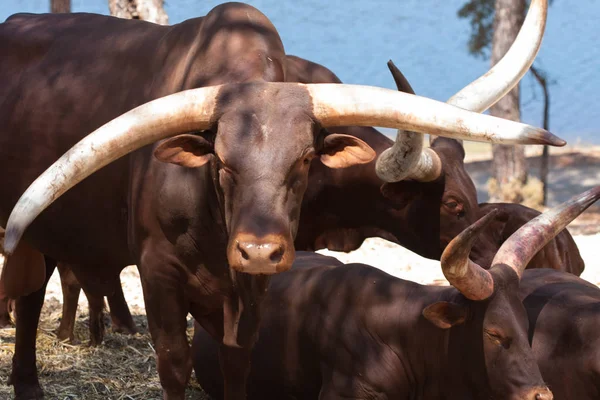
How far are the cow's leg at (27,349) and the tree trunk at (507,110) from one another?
30.4ft

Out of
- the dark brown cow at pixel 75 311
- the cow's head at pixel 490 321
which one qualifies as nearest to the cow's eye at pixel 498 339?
the cow's head at pixel 490 321

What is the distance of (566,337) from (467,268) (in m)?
0.81

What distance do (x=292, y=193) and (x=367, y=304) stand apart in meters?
1.38

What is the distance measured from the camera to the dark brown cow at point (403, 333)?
4.02m

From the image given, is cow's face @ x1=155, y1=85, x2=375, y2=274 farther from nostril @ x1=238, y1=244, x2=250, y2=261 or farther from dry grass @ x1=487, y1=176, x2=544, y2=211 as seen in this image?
dry grass @ x1=487, y1=176, x2=544, y2=211

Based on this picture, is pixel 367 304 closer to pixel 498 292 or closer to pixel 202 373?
pixel 498 292

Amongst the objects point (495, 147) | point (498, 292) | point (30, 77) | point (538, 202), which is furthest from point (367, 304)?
point (495, 147)

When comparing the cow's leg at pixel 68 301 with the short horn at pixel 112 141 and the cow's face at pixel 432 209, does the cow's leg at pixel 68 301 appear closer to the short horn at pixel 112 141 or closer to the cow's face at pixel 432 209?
the cow's face at pixel 432 209

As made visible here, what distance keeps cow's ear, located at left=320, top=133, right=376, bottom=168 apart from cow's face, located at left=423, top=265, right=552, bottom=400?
79 centimetres

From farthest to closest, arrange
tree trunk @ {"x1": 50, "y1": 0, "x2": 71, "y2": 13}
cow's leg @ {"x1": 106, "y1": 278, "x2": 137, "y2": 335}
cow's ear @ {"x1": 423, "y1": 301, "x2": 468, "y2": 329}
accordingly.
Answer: tree trunk @ {"x1": 50, "y1": 0, "x2": 71, "y2": 13}, cow's leg @ {"x1": 106, "y1": 278, "x2": 137, "y2": 335}, cow's ear @ {"x1": 423, "y1": 301, "x2": 468, "y2": 329}

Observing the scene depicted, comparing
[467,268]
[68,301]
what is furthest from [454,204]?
[68,301]

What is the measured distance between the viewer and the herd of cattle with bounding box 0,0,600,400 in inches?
137

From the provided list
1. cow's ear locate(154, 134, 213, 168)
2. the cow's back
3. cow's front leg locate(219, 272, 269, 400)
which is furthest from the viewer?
the cow's back

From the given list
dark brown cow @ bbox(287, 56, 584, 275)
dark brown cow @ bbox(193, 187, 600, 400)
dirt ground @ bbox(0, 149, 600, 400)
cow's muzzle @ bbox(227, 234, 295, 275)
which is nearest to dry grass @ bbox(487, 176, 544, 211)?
dirt ground @ bbox(0, 149, 600, 400)
